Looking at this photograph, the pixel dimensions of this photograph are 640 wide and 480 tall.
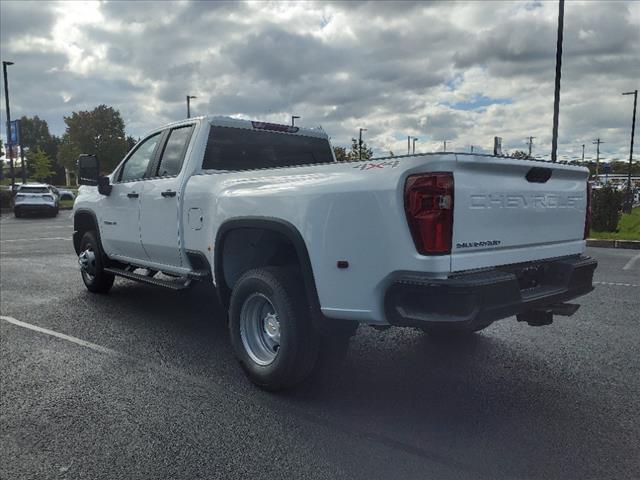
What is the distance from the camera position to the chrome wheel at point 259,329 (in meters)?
3.97

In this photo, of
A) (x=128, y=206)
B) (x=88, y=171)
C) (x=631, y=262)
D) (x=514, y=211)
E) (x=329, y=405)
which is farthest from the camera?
(x=631, y=262)

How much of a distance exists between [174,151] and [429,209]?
320cm

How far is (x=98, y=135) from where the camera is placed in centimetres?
6562

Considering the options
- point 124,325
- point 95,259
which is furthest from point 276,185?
point 95,259

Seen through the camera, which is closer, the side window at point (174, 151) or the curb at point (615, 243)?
the side window at point (174, 151)

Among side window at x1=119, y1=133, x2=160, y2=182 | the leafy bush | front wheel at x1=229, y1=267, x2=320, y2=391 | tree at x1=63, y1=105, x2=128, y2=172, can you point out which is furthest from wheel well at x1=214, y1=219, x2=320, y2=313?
tree at x1=63, y1=105, x2=128, y2=172

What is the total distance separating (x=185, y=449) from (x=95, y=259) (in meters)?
4.48

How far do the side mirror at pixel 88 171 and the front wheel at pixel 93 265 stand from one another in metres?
0.81

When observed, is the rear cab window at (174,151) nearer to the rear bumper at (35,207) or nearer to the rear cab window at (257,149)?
the rear cab window at (257,149)

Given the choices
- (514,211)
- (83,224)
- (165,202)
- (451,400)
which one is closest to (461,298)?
(514,211)

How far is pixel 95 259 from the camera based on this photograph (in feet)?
22.5

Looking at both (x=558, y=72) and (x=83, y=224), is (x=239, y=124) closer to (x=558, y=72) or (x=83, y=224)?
(x=83, y=224)

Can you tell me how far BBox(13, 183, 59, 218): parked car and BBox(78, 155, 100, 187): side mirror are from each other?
20.9 metres

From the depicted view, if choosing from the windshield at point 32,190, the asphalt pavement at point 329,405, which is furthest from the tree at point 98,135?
the asphalt pavement at point 329,405
